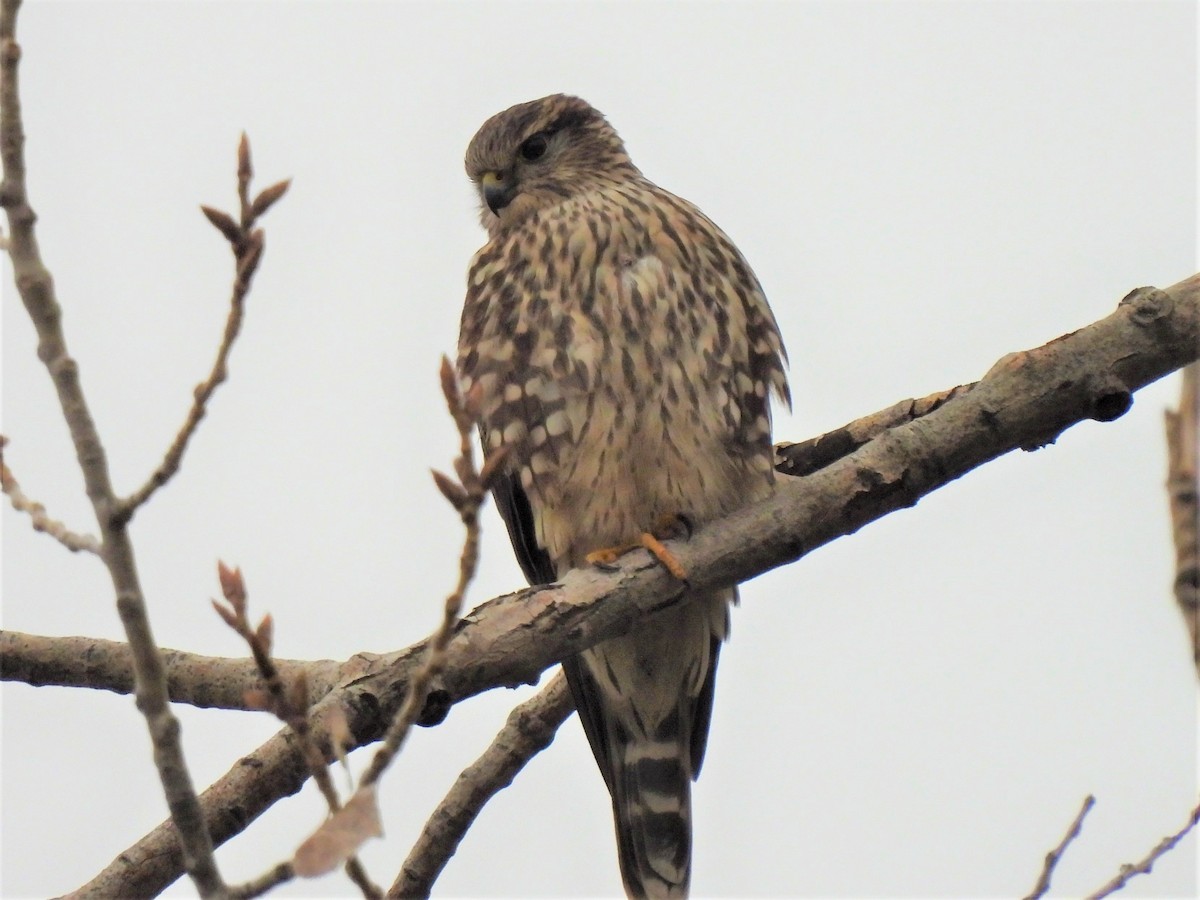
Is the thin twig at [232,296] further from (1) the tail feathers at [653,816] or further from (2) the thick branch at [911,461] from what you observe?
(1) the tail feathers at [653,816]

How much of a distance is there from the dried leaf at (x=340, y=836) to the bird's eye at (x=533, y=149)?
11.3 ft

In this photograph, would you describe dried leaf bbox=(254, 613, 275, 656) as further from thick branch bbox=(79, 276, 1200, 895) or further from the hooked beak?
the hooked beak

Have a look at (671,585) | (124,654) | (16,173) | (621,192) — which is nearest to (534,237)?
(621,192)

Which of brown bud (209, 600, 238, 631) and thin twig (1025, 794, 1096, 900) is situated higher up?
brown bud (209, 600, 238, 631)

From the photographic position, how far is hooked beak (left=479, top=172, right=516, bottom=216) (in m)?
4.61

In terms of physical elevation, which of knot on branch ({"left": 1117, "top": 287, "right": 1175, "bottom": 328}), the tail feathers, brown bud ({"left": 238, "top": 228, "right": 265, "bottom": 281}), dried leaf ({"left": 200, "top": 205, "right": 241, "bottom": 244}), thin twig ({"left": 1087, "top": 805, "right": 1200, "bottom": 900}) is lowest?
thin twig ({"left": 1087, "top": 805, "right": 1200, "bottom": 900})

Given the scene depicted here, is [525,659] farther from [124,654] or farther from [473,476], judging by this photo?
[473,476]

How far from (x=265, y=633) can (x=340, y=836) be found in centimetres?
32

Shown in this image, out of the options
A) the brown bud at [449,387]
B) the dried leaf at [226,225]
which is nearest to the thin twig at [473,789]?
the brown bud at [449,387]

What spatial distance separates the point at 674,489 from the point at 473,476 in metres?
2.10

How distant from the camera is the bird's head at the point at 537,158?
4.61 meters

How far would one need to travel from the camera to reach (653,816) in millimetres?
4258

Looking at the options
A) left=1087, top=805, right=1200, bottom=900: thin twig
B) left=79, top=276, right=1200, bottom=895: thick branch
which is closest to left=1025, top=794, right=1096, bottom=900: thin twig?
left=1087, top=805, right=1200, bottom=900: thin twig

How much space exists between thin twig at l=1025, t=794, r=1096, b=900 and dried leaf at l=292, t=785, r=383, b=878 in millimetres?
1053
